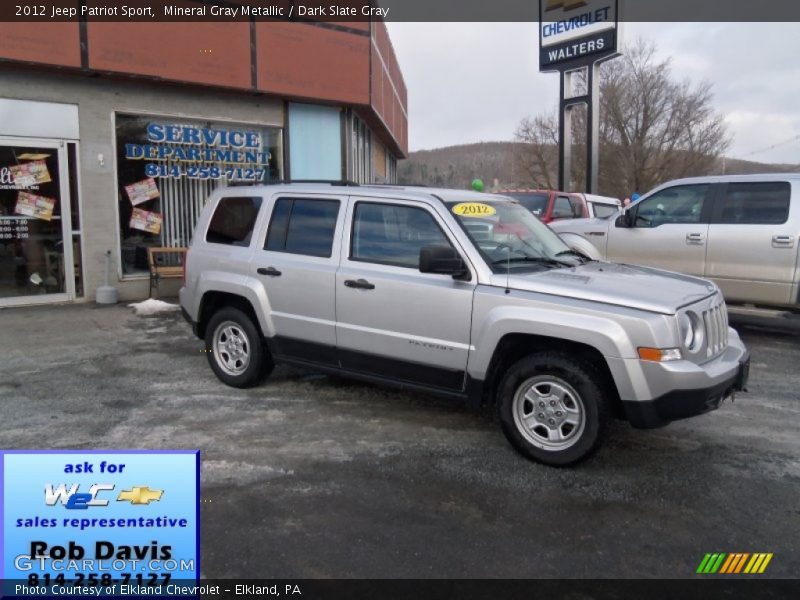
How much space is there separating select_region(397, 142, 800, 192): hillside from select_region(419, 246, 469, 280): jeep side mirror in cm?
3449

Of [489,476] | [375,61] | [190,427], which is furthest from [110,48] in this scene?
[489,476]

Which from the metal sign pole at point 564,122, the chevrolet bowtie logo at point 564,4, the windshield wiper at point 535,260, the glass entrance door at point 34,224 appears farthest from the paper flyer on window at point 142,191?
the chevrolet bowtie logo at point 564,4

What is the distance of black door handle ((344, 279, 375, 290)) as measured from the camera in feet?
16.1

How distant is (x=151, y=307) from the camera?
10.2 m

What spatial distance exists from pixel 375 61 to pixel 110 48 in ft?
19.3

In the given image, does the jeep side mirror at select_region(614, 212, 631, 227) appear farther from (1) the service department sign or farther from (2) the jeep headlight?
(1) the service department sign

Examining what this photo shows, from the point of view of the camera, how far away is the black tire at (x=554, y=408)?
4035 mm

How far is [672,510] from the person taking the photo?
3.75 m

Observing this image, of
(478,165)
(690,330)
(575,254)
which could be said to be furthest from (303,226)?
(478,165)

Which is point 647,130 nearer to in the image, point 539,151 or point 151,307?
point 539,151

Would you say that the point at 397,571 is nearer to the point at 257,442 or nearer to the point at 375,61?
the point at 257,442

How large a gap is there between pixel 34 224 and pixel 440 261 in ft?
26.8

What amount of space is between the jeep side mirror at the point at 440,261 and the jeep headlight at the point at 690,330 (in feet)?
4.68

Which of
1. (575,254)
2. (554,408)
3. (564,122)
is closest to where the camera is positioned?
(554,408)
